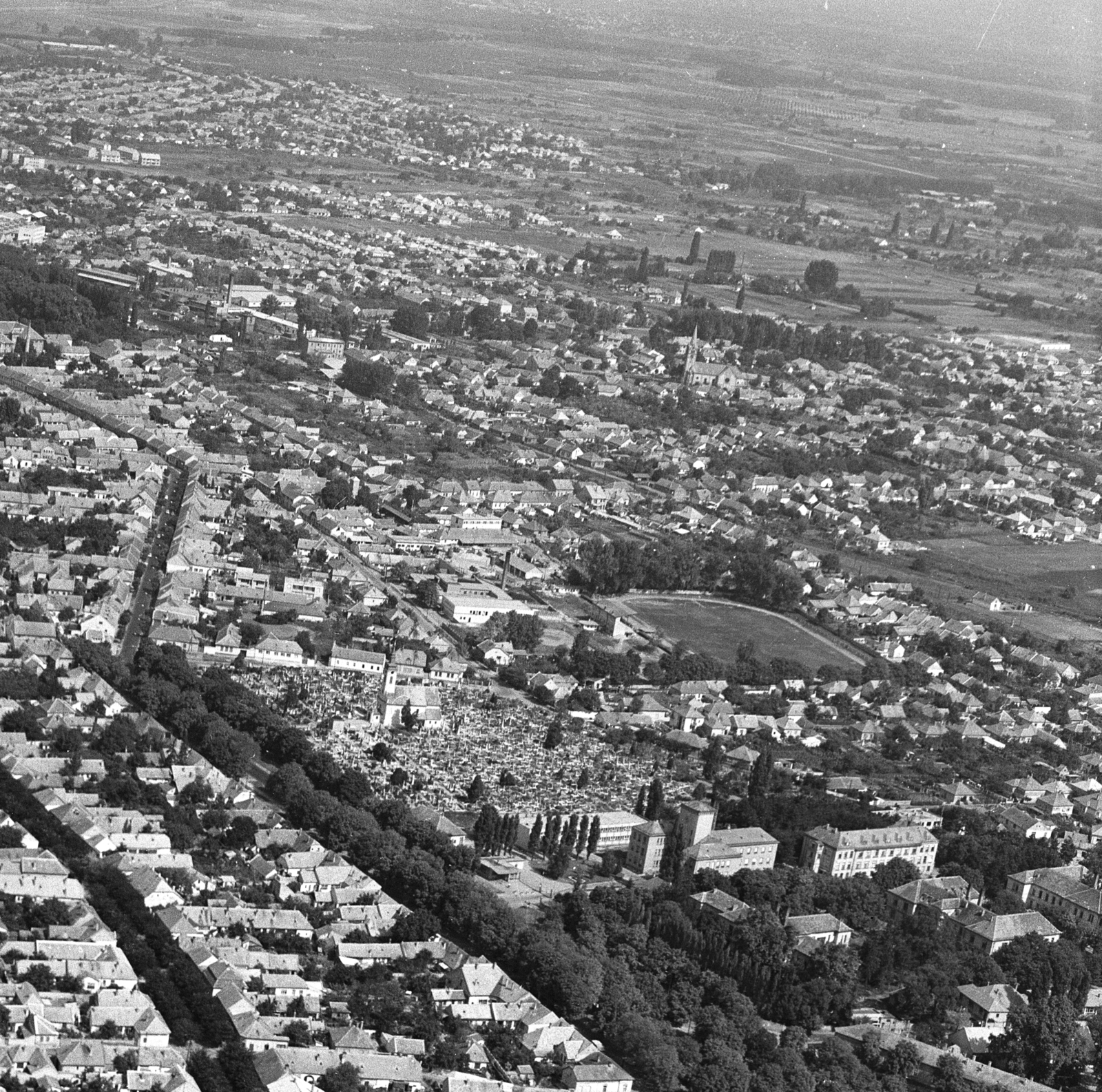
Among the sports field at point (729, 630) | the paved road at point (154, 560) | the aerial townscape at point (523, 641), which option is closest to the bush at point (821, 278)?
the aerial townscape at point (523, 641)

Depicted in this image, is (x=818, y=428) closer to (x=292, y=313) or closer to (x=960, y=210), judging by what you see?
(x=292, y=313)

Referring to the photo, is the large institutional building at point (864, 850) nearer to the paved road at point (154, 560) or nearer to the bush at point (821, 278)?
the paved road at point (154, 560)

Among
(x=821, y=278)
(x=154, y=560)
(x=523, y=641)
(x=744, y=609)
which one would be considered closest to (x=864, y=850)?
(x=523, y=641)

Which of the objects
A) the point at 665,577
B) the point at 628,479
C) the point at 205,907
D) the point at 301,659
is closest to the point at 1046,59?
the point at 628,479

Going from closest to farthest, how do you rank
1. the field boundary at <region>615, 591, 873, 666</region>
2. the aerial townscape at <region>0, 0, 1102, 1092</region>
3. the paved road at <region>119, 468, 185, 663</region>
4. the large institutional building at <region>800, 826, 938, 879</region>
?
1. the aerial townscape at <region>0, 0, 1102, 1092</region>
2. the large institutional building at <region>800, 826, 938, 879</region>
3. the paved road at <region>119, 468, 185, 663</region>
4. the field boundary at <region>615, 591, 873, 666</region>

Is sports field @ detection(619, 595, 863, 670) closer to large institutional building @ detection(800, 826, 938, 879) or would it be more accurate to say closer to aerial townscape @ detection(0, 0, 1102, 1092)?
aerial townscape @ detection(0, 0, 1102, 1092)

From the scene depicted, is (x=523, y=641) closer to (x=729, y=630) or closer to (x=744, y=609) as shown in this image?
(x=729, y=630)

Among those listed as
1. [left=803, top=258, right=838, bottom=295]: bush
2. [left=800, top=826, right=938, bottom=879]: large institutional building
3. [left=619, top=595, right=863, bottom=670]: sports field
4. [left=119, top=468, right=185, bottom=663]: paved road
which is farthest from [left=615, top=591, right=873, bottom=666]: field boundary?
[left=803, top=258, right=838, bottom=295]: bush
